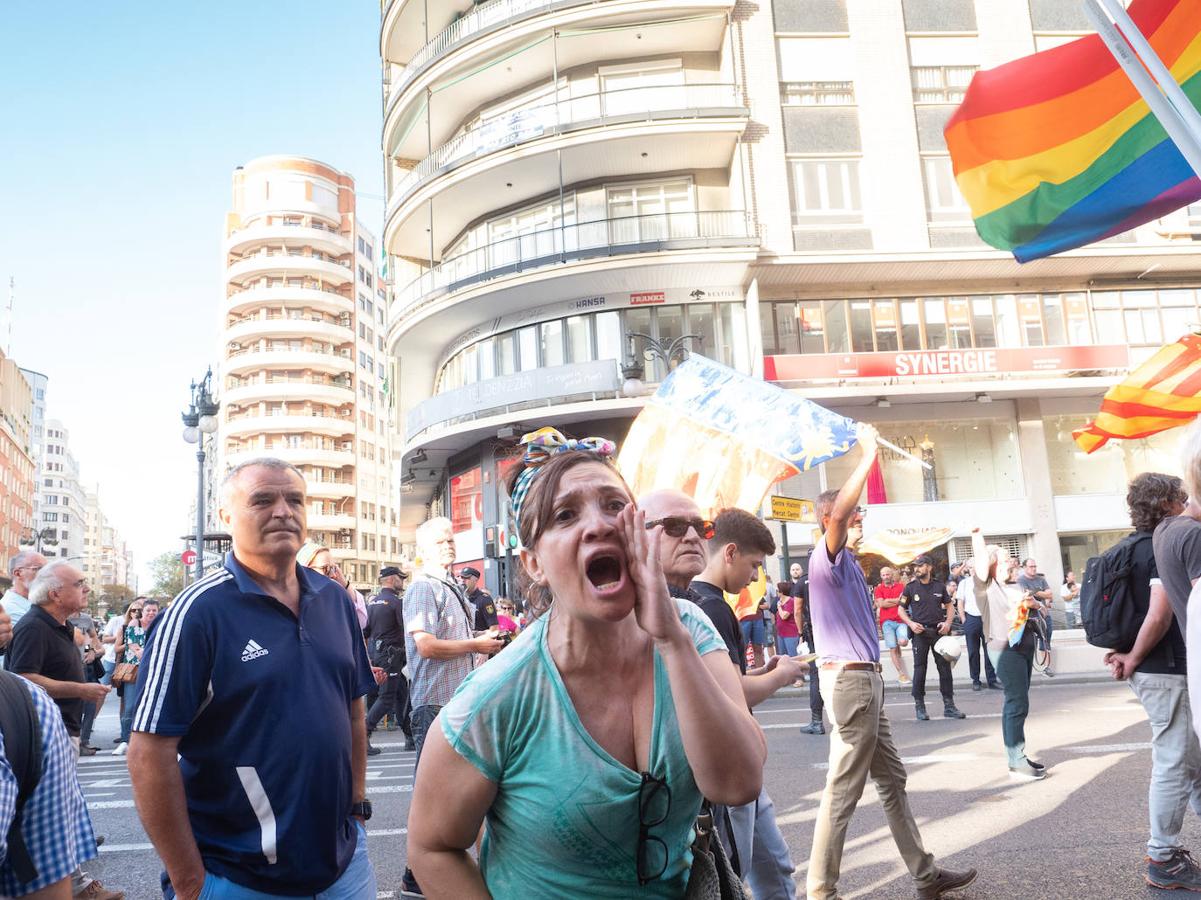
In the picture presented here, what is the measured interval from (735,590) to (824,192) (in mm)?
22979

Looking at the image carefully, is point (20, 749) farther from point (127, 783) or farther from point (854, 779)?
point (127, 783)

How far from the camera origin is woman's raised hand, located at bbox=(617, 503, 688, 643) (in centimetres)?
161

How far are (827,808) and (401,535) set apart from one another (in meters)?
42.8

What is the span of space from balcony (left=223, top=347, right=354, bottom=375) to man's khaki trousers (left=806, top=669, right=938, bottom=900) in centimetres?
7122

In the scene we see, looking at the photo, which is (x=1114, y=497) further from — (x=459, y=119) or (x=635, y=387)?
(x=459, y=119)

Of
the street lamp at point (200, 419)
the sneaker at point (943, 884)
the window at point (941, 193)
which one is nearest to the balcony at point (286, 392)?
the street lamp at point (200, 419)

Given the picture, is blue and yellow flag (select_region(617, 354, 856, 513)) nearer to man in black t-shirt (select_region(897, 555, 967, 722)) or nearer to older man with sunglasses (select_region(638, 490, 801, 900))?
older man with sunglasses (select_region(638, 490, 801, 900))

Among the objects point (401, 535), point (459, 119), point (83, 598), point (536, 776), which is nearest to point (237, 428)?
point (401, 535)

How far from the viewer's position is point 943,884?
179 inches

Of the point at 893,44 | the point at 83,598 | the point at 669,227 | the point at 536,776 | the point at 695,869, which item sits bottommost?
the point at 695,869

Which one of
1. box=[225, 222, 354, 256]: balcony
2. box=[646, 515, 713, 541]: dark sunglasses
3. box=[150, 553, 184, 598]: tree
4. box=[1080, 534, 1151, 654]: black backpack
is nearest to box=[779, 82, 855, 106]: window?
box=[1080, 534, 1151, 654]: black backpack

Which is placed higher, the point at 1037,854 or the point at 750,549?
the point at 750,549

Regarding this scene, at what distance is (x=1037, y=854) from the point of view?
205 inches

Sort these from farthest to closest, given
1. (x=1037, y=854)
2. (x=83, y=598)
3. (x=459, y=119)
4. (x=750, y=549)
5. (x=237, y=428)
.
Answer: (x=237, y=428) → (x=459, y=119) → (x=83, y=598) → (x=1037, y=854) → (x=750, y=549)
